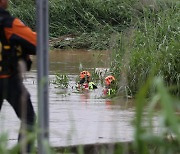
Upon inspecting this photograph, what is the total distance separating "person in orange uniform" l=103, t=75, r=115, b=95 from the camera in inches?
420

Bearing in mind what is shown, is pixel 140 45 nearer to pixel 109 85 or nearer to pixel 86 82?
pixel 109 85

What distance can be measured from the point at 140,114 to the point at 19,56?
2.83 m

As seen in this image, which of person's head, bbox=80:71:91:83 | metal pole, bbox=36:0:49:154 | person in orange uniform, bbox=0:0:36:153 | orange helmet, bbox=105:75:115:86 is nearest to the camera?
metal pole, bbox=36:0:49:154

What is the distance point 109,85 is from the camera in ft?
35.4

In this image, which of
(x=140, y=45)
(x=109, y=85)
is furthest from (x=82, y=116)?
(x=140, y=45)

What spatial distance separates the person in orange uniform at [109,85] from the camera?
10.7 m

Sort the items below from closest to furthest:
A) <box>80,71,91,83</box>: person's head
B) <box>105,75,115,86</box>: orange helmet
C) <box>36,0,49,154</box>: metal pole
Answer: <box>36,0,49,154</box>: metal pole < <box>105,75,115,86</box>: orange helmet < <box>80,71,91,83</box>: person's head

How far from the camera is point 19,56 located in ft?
18.6

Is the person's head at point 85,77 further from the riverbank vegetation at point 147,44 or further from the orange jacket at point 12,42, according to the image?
the orange jacket at point 12,42

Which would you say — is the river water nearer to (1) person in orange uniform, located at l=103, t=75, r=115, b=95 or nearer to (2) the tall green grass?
(1) person in orange uniform, located at l=103, t=75, r=115, b=95

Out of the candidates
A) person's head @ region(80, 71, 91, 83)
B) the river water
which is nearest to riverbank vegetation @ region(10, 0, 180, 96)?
the river water

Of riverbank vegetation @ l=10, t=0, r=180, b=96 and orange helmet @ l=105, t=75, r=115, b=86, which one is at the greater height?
riverbank vegetation @ l=10, t=0, r=180, b=96

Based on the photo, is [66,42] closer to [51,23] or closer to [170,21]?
[51,23]

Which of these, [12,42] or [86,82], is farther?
[86,82]
